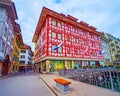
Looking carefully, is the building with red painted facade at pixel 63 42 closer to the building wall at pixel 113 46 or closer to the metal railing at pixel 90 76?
the metal railing at pixel 90 76

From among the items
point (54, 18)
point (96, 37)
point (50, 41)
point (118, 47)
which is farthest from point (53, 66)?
point (118, 47)

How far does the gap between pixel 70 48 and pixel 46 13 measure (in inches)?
438

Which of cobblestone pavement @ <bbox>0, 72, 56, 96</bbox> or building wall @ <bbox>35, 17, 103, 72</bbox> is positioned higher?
building wall @ <bbox>35, 17, 103, 72</bbox>

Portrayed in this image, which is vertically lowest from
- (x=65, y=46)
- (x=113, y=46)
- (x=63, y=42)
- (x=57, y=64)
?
(x=57, y=64)

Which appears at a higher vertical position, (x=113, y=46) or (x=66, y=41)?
(x=113, y=46)

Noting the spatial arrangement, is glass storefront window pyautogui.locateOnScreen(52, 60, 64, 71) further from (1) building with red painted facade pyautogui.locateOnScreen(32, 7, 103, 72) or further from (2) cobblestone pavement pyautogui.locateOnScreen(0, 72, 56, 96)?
(2) cobblestone pavement pyautogui.locateOnScreen(0, 72, 56, 96)

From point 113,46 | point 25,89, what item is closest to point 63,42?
point 25,89

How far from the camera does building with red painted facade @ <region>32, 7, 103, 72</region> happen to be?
21812 millimetres

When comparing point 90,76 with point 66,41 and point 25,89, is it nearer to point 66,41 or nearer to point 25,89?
point 25,89

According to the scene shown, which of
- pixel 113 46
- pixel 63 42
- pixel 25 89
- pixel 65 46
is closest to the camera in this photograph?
pixel 25 89

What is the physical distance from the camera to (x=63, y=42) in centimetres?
2414

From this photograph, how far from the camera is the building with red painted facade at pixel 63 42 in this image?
21.8 meters

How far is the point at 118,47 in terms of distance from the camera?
53562 mm

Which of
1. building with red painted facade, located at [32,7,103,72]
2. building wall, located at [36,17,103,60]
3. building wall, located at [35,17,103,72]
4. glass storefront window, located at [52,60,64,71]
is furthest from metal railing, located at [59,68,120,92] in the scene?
building wall, located at [36,17,103,60]
